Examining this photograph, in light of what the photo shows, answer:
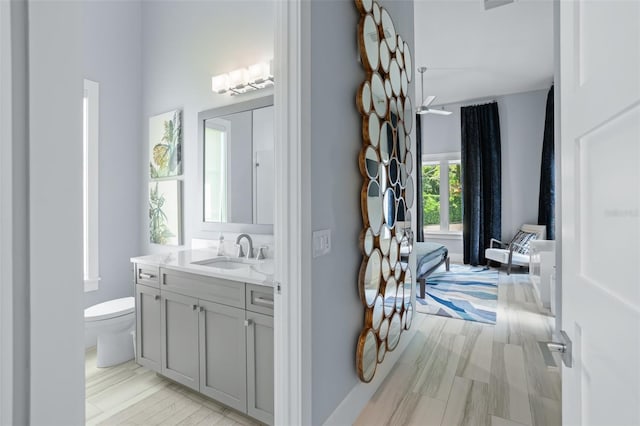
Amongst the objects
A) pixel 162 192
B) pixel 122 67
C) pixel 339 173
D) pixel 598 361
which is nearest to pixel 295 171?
pixel 339 173

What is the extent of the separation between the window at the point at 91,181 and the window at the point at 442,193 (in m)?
5.63

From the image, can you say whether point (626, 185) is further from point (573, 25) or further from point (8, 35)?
point (8, 35)

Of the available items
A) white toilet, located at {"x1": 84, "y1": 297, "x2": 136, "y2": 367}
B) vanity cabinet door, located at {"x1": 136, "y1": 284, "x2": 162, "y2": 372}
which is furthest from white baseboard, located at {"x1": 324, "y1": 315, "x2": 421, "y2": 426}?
white toilet, located at {"x1": 84, "y1": 297, "x2": 136, "y2": 367}

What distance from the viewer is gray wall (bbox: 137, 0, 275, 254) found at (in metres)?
2.59

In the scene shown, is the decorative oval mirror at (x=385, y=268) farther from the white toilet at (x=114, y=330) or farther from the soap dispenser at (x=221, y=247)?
the white toilet at (x=114, y=330)

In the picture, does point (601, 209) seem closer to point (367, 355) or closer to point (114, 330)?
point (367, 355)

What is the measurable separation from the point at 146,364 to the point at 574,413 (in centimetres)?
236

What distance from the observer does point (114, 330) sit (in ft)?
8.00

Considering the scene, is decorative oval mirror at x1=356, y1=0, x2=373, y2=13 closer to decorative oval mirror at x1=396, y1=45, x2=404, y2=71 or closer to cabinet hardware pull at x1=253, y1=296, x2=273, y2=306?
decorative oval mirror at x1=396, y1=45, x2=404, y2=71

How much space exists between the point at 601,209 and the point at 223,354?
1.80m

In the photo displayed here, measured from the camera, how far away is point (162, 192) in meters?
3.04

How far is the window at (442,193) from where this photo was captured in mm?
6600

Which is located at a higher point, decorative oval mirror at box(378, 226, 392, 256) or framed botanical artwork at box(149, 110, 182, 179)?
framed botanical artwork at box(149, 110, 182, 179)

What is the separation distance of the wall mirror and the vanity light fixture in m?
0.11
